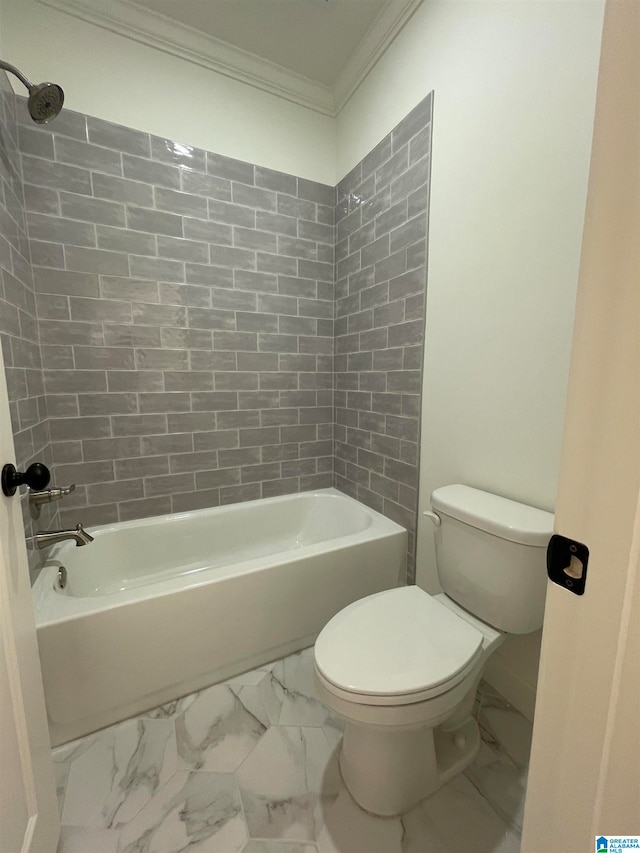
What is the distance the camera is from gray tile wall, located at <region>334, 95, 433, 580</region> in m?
1.48

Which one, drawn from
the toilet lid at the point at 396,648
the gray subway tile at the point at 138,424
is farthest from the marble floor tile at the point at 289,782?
the gray subway tile at the point at 138,424

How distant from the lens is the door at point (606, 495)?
332 mm

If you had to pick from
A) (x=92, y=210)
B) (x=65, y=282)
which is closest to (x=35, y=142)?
(x=92, y=210)

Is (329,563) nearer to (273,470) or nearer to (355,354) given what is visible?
(273,470)

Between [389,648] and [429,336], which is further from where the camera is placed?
[429,336]

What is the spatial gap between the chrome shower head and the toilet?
73.6 inches

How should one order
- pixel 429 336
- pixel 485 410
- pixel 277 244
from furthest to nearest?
1. pixel 277 244
2. pixel 429 336
3. pixel 485 410

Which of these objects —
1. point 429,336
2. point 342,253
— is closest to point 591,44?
point 429,336

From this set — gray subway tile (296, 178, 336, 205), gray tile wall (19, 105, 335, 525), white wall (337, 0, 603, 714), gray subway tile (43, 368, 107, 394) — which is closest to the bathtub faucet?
gray tile wall (19, 105, 335, 525)

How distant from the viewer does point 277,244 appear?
1912mm

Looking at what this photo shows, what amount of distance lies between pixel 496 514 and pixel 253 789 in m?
1.08

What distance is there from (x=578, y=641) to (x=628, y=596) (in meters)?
0.09

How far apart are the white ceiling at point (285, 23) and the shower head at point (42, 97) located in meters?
0.73

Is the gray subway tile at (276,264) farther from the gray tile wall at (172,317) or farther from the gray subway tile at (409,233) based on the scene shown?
the gray subway tile at (409,233)
